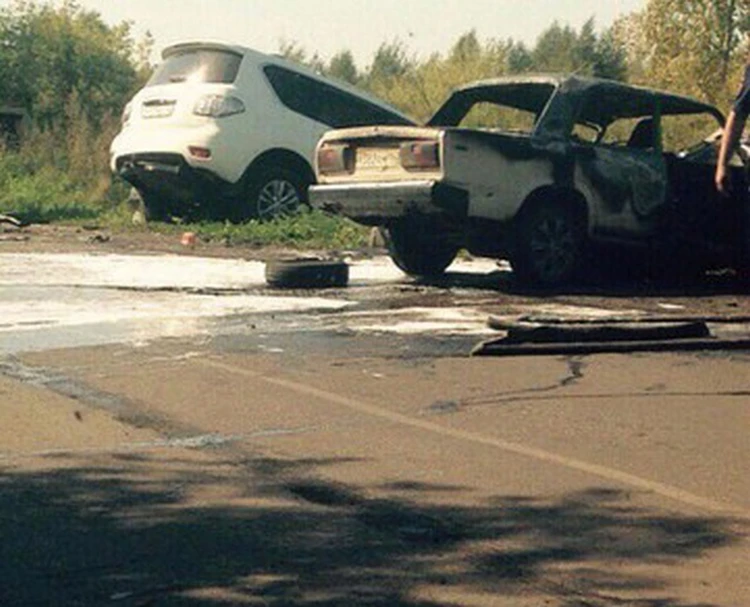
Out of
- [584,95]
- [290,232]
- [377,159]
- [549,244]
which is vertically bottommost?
[290,232]

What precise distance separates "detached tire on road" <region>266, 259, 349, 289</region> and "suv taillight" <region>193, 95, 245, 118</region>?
579 centimetres

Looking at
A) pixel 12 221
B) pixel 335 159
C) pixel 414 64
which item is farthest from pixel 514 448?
pixel 414 64

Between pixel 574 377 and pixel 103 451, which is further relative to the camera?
pixel 574 377

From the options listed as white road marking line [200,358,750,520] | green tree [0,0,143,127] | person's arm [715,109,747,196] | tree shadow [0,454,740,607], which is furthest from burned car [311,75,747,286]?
green tree [0,0,143,127]

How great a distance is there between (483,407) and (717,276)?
7.64 metres

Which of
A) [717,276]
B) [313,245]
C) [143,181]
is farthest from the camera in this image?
[143,181]

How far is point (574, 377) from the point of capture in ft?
28.4

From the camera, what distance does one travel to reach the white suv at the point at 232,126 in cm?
1914

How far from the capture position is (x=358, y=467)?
6.36 metres

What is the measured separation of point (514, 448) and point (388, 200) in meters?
6.62

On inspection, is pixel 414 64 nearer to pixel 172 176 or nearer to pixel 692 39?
pixel 692 39

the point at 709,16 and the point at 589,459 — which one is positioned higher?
the point at 709,16

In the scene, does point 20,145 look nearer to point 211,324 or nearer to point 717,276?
point 717,276

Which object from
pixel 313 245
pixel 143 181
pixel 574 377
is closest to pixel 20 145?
pixel 143 181
